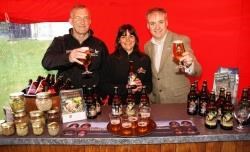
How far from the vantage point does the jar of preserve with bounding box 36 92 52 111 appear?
7.77 ft

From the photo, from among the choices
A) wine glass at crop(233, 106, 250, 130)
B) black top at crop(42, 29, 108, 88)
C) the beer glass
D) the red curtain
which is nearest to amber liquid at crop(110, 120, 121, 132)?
the beer glass

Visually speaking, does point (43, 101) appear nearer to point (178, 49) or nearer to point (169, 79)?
point (178, 49)

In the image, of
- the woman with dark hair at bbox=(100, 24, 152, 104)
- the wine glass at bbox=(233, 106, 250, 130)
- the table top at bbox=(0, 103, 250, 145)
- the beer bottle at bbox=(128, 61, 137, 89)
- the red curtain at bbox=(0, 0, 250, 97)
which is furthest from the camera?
the red curtain at bbox=(0, 0, 250, 97)

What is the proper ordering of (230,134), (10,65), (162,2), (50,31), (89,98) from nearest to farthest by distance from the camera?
(230,134)
(89,98)
(162,2)
(50,31)
(10,65)

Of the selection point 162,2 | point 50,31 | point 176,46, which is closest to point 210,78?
point 162,2

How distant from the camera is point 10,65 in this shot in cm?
622

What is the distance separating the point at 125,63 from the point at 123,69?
0.07m

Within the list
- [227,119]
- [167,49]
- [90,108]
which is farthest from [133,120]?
[167,49]

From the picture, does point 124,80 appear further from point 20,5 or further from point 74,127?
point 20,5

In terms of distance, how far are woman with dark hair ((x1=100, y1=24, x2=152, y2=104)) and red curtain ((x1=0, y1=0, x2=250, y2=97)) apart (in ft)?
3.40

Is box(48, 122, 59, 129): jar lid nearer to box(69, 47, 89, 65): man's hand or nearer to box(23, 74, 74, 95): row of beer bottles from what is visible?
box(23, 74, 74, 95): row of beer bottles

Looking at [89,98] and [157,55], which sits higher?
[157,55]

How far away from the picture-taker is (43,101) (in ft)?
7.77

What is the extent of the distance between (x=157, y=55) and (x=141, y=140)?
1310 millimetres
